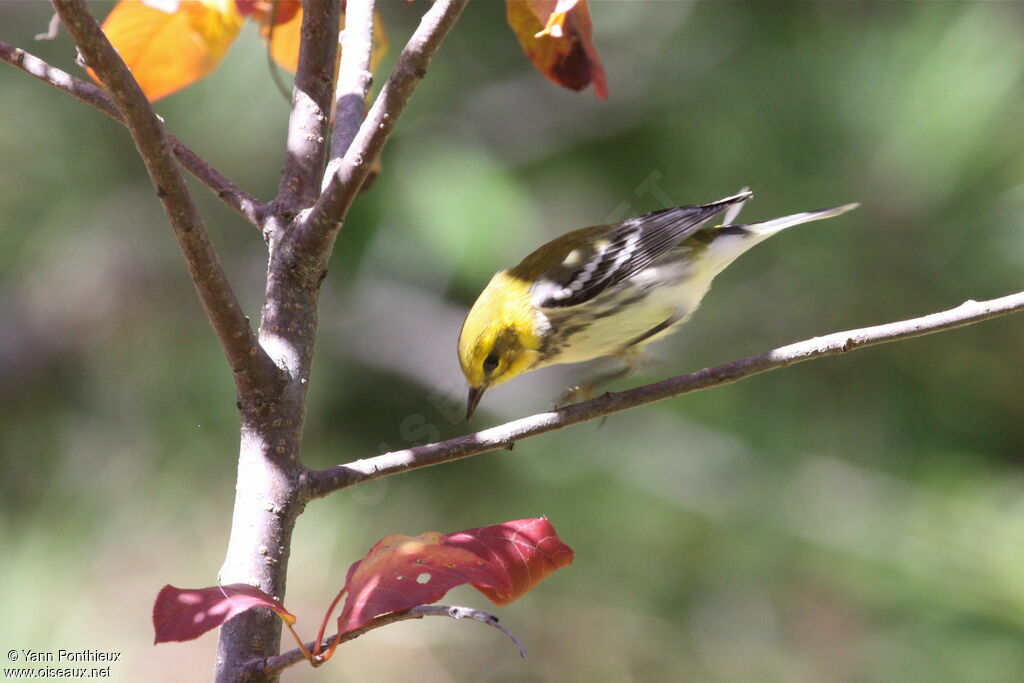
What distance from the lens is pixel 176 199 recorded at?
0.60 meters

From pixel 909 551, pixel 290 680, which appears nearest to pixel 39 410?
pixel 290 680

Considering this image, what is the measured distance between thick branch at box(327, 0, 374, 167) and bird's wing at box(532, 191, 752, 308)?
0.60 metres

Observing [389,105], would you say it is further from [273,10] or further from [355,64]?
[273,10]

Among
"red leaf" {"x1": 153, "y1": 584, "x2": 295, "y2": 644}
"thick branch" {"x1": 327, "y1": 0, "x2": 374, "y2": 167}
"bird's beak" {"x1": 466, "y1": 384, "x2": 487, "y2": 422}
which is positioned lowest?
"red leaf" {"x1": 153, "y1": 584, "x2": 295, "y2": 644}

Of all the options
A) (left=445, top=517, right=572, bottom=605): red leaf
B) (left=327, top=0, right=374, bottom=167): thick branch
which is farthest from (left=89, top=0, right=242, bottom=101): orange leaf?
(left=445, top=517, right=572, bottom=605): red leaf

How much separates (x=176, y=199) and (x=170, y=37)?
0.51m

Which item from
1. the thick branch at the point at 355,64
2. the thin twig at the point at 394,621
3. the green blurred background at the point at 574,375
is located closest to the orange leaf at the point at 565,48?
the thick branch at the point at 355,64

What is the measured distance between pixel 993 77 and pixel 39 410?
85.8 inches

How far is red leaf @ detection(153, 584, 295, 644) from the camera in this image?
19.9 inches

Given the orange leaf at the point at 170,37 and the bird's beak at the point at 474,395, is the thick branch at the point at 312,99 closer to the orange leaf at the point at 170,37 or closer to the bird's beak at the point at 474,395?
the orange leaf at the point at 170,37

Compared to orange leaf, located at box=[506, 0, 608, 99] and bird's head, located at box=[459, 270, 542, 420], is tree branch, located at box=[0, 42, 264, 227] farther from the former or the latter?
bird's head, located at box=[459, 270, 542, 420]

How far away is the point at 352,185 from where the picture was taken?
2.23ft

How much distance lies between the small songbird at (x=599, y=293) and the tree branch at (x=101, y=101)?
0.61 m

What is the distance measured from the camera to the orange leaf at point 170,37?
995 millimetres
